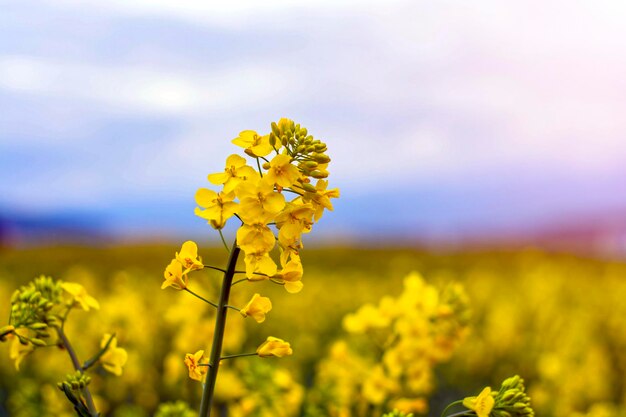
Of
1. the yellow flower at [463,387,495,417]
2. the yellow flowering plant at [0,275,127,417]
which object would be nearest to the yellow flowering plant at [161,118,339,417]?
the yellow flowering plant at [0,275,127,417]

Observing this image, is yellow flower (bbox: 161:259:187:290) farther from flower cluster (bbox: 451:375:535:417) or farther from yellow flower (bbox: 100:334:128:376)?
flower cluster (bbox: 451:375:535:417)

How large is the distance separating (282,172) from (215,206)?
0.22 metres

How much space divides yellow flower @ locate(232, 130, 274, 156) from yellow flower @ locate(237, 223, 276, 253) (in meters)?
0.22

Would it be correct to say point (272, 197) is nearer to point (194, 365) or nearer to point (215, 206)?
point (215, 206)

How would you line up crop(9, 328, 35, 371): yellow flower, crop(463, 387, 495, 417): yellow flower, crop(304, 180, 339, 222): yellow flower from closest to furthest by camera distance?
crop(304, 180, 339, 222): yellow flower < crop(463, 387, 495, 417): yellow flower < crop(9, 328, 35, 371): yellow flower

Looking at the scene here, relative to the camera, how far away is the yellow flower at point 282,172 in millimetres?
1832

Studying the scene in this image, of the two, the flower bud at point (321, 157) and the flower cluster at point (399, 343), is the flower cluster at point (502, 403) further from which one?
the flower cluster at point (399, 343)

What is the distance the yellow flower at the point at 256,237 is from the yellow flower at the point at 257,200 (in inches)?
1.0

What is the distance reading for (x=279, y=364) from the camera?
21.0 feet

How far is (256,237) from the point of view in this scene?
184cm

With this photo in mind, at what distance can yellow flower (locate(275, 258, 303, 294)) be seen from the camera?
192 cm

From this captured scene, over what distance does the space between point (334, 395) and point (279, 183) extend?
6.10 ft

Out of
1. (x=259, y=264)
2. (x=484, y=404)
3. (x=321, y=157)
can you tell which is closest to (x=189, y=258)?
(x=259, y=264)

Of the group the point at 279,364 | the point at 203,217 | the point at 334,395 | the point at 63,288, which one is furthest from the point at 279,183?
the point at 279,364
